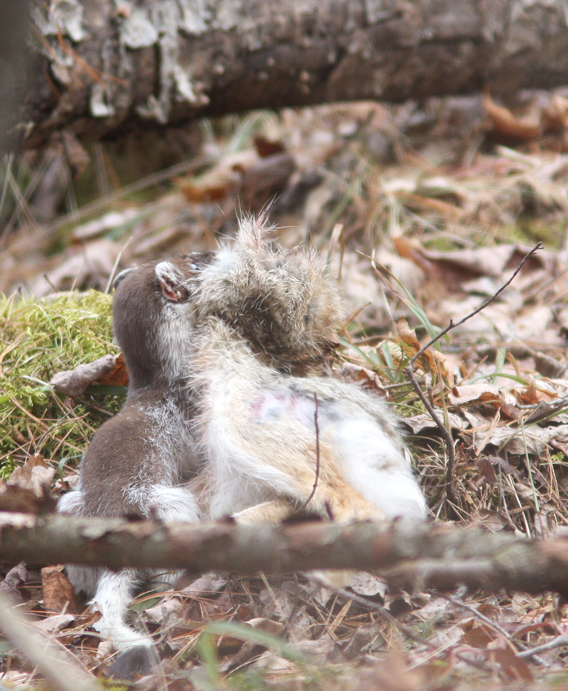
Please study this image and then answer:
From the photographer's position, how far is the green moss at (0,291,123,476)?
336cm

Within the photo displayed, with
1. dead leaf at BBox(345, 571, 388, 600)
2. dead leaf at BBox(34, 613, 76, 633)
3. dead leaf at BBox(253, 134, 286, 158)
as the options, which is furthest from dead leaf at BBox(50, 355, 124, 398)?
dead leaf at BBox(253, 134, 286, 158)

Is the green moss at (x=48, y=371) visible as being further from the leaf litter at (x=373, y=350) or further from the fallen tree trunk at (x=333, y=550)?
the fallen tree trunk at (x=333, y=550)

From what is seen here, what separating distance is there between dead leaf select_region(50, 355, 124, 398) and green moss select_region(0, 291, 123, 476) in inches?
3.1

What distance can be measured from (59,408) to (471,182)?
4.05 meters

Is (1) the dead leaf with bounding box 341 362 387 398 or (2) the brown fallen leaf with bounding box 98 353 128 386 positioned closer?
(1) the dead leaf with bounding box 341 362 387 398

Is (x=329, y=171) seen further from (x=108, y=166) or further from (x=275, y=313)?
(x=275, y=313)

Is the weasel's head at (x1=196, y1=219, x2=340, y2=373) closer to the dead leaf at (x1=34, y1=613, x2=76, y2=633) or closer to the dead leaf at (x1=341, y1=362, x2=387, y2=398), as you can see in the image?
the dead leaf at (x1=341, y1=362, x2=387, y2=398)

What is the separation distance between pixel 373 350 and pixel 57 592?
1.95 m

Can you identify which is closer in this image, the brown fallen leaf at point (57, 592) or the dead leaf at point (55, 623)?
the dead leaf at point (55, 623)

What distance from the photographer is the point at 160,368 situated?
10.4 ft

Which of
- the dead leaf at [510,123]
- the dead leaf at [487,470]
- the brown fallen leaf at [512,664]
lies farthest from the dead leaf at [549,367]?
the dead leaf at [510,123]

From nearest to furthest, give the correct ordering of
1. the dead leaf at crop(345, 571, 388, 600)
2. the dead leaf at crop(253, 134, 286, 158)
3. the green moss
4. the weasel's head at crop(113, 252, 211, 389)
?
the dead leaf at crop(345, 571, 388, 600) < the weasel's head at crop(113, 252, 211, 389) < the green moss < the dead leaf at crop(253, 134, 286, 158)

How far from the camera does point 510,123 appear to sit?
630cm

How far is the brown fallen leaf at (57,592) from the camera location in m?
2.67
